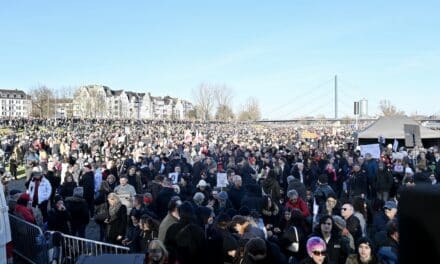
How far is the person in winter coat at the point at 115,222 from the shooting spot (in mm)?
7652

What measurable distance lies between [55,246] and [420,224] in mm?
7055

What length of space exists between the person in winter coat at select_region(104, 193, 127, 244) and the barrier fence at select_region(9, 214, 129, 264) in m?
0.27

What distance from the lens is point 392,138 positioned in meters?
22.8

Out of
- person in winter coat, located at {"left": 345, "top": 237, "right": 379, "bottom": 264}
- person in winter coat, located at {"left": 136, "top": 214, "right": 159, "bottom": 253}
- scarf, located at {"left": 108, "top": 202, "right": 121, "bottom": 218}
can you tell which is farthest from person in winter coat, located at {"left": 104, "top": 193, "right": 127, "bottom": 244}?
person in winter coat, located at {"left": 345, "top": 237, "right": 379, "bottom": 264}

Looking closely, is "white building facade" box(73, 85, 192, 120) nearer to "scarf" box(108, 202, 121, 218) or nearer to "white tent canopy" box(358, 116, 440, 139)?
"white tent canopy" box(358, 116, 440, 139)

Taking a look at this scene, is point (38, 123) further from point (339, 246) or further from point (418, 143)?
point (339, 246)

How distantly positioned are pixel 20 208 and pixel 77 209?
990 millimetres

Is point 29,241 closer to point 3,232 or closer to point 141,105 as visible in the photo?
point 3,232

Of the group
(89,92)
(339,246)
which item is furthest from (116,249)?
(89,92)

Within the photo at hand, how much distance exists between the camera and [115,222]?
25.2 ft

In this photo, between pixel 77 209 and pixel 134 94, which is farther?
pixel 134 94

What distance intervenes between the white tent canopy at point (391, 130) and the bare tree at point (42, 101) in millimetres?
62620

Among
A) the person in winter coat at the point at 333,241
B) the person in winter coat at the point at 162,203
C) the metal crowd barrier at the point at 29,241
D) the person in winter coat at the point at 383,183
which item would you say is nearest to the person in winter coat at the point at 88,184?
the metal crowd barrier at the point at 29,241

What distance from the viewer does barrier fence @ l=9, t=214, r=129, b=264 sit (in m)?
7.07
